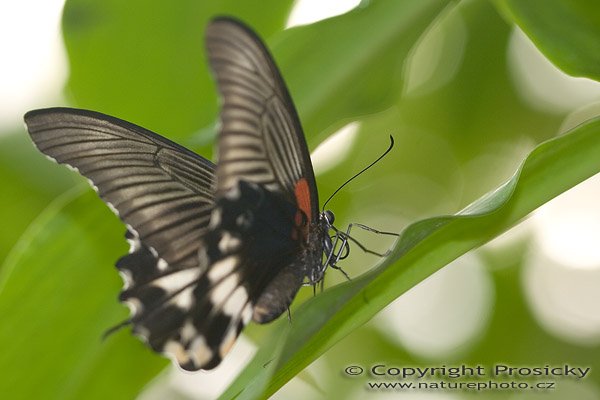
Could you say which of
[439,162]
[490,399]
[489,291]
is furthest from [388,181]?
[490,399]

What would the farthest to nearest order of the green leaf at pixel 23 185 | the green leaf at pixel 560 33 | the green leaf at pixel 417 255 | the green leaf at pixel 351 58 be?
the green leaf at pixel 23 185, the green leaf at pixel 351 58, the green leaf at pixel 560 33, the green leaf at pixel 417 255

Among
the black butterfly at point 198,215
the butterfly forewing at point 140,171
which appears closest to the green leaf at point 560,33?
the black butterfly at point 198,215

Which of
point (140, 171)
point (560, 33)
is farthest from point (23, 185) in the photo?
point (560, 33)

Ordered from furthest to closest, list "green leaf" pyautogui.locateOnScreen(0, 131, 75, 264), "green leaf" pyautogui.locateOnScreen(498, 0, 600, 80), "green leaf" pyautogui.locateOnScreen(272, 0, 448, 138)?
"green leaf" pyautogui.locateOnScreen(0, 131, 75, 264) → "green leaf" pyautogui.locateOnScreen(272, 0, 448, 138) → "green leaf" pyautogui.locateOnScreen(498, 0, 600, 80)

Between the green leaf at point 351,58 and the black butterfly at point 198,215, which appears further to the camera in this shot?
the green leaf at point 351,58

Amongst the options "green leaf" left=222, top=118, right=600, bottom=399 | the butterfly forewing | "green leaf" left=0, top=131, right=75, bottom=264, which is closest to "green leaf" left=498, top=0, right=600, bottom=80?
"green leaf" left=222, top=118, right=600, bottom=399

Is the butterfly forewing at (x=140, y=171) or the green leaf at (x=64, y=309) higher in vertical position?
the butterfly forewing at (x=140, y=171)

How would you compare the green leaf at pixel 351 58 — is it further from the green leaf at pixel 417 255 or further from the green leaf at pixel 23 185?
the green leaf at pixel 23 185

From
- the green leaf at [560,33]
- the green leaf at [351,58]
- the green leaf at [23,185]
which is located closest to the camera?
the green leaf at [560,33]

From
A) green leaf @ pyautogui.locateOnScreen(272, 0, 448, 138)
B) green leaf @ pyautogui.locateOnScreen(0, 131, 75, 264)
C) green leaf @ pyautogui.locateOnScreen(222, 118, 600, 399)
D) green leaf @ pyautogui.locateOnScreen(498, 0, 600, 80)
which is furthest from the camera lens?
green leaf @ pyautogui.locateOnScreen(0, 131, 75, 264)

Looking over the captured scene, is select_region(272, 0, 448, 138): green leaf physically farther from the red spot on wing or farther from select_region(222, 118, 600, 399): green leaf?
select_region(222, 118, 600, 399): green leaf

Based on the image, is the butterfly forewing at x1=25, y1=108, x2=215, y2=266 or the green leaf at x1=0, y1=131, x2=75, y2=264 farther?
the green leaf at x1=0, y1=131, x2=75, y2=264
